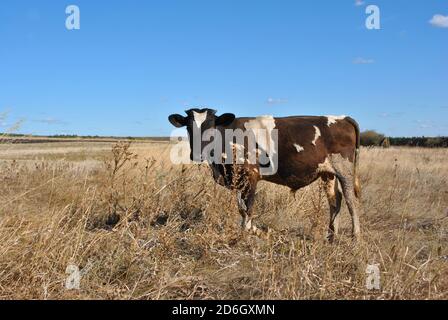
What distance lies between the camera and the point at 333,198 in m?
7.15

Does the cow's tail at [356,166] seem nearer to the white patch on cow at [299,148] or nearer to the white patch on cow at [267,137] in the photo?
the white patch on cow at [299,148]

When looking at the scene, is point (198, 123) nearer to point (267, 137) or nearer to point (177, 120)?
point (177, 120)

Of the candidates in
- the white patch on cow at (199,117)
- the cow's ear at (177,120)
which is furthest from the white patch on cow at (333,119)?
the cow's ear at (177,120)

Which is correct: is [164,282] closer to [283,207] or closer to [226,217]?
[226,217]

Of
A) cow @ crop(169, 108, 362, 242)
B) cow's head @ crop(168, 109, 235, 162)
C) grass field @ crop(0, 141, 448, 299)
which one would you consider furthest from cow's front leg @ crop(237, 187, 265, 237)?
cow's head @ crop(168, 109, 235, 162)

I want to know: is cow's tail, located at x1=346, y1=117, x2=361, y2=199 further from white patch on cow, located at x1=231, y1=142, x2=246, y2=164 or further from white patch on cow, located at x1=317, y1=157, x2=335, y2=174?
white patch on cow, located at x1=231, y1=142, x2=246, y2=164

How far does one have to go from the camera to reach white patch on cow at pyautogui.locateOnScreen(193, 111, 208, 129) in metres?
6.91

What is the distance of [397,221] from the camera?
304 inches

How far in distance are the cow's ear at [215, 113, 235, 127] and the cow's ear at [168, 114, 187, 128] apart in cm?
55

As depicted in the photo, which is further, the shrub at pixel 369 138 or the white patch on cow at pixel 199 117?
the shrub at pixel 369 138

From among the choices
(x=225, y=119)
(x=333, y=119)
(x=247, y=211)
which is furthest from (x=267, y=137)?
(x=247, y=211)

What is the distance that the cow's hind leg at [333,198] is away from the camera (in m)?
6.95

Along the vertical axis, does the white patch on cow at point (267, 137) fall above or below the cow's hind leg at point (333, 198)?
above
